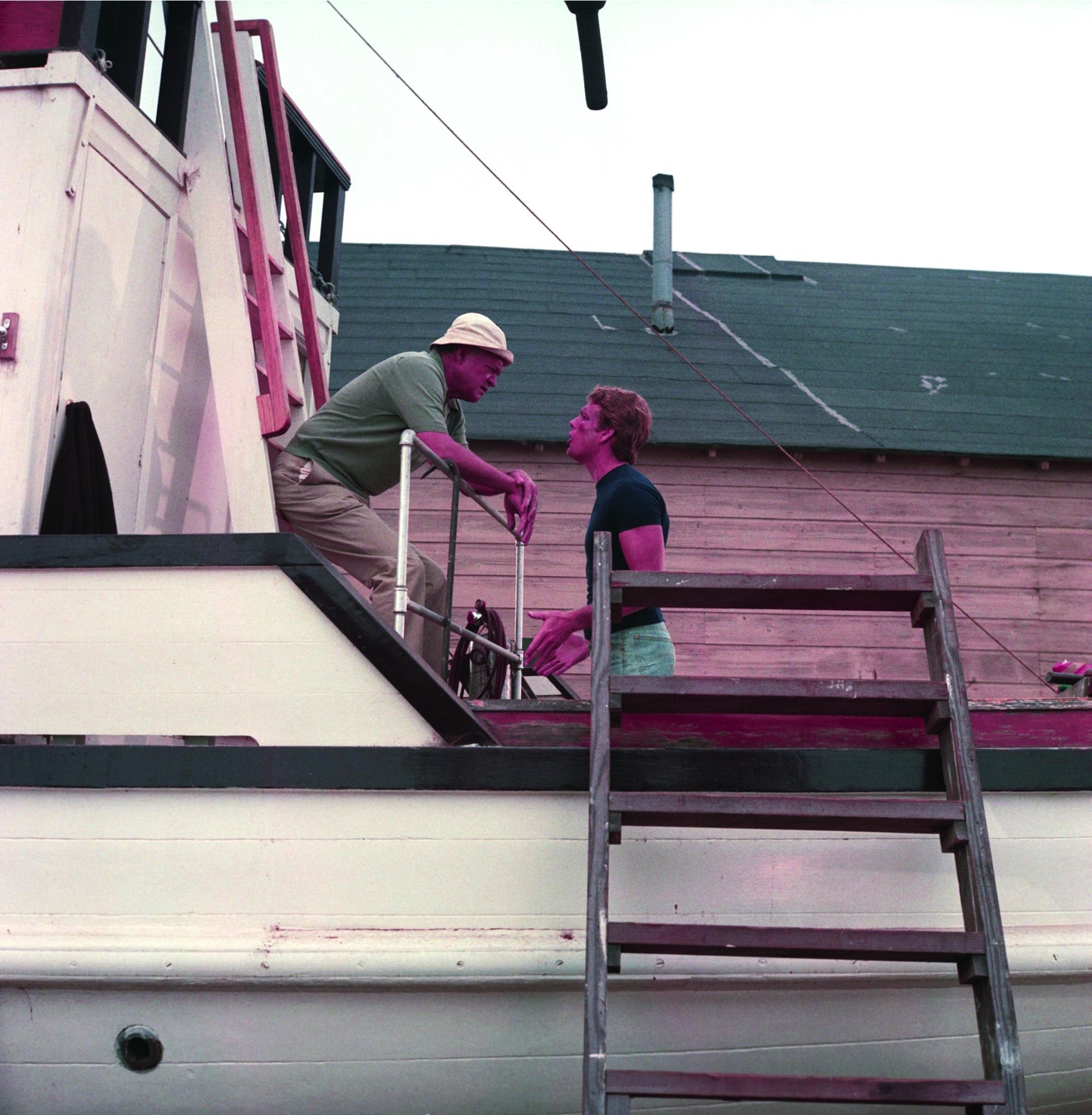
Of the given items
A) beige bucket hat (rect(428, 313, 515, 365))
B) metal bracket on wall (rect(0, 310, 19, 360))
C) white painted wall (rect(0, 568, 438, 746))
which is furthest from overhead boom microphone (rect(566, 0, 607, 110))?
white painted wall (rect(0, 568, 438, 746))

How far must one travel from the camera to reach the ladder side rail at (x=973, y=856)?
260cm

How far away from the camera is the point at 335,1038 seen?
10.0 ft

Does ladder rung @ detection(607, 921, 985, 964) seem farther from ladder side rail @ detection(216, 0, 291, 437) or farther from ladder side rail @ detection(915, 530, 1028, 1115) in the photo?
ladder side rail @ detection(216, 0, 291, 437)

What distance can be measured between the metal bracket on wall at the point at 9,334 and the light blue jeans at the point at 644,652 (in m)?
1.90

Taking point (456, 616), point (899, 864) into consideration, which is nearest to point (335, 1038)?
point (899, 864)

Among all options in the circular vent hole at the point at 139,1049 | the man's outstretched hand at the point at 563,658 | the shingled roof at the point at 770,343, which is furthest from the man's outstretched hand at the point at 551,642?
the shingled roof at the point at 770,343

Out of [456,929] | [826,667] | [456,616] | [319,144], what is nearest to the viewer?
[456,929]

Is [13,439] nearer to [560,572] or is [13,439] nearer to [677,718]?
[677,718]

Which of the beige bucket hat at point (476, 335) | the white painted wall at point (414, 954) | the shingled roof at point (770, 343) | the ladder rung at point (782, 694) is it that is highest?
the shingled roof at point (770, 343)

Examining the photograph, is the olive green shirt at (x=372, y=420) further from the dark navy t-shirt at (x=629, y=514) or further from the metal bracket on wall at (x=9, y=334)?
the metal bracket on wall at (x=9, y=334)

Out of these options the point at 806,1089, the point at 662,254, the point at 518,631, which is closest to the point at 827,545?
the point at 662,254

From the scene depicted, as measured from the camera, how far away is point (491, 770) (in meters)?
3.08

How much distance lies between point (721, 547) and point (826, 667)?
4.26ft

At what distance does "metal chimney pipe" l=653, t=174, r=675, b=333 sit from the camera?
12.8 meters
